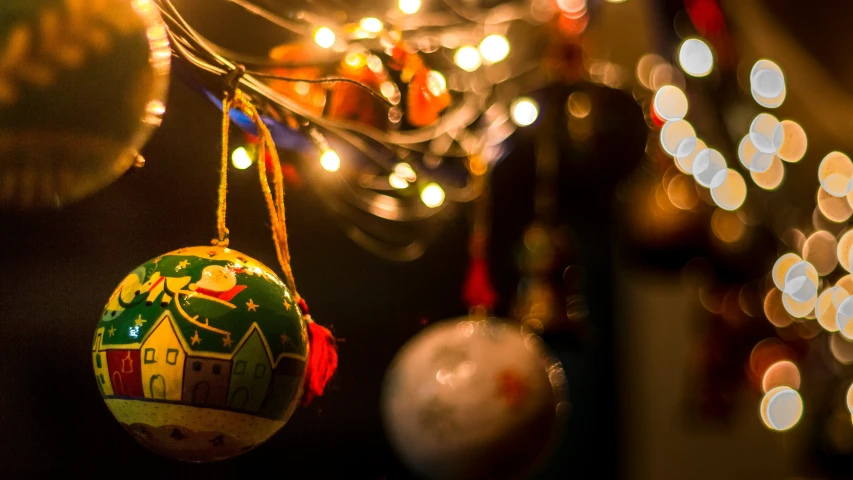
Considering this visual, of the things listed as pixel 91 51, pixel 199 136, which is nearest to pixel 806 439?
pixel 199 136

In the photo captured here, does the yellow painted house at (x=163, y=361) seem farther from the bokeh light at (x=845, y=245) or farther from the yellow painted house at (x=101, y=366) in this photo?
the bokeh light at (x=845, y=245)

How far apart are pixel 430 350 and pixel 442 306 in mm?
576

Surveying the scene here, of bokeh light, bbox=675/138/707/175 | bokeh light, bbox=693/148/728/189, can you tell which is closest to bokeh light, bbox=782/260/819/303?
bokeh light, bbox=693/148/728/189

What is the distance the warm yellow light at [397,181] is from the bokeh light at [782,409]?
1.50 m

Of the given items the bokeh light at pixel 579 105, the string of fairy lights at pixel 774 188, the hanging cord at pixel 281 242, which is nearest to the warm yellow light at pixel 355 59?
the hanging cord at pixel 281 242

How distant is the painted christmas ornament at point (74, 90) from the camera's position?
26.6 inches

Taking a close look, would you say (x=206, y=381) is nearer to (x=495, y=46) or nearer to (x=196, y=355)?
(x=196, y=355)

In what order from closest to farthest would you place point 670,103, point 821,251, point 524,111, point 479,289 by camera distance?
point 479,289, point 524,111, point 670,103, point 821,251

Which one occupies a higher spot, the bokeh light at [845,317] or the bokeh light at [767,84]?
the bokeh light at [767,84]

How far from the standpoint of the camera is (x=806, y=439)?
2512 millimetres

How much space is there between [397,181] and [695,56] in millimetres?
1097

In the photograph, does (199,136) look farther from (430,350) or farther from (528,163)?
(528,163)

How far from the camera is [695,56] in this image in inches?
82.9

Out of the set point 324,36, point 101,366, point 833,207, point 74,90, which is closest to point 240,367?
point 101,366
